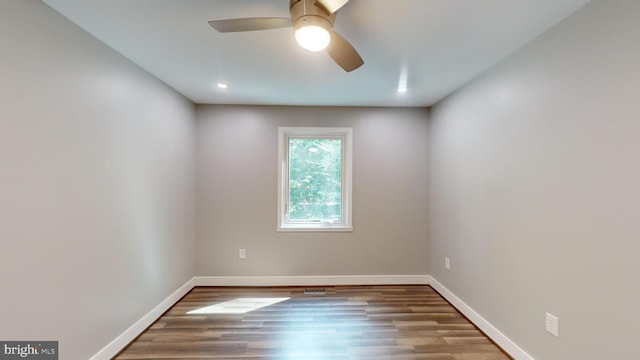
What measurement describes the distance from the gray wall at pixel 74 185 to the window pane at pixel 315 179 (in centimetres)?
158

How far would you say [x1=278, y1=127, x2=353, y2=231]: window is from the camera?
3.73 metres

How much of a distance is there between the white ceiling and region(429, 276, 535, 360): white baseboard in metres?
2.23

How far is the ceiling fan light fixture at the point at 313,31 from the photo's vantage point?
134 cm

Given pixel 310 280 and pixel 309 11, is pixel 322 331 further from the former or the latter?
pixel 309 11

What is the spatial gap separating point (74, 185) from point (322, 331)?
7.17ft

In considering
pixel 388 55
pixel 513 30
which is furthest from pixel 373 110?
pixel 513 30

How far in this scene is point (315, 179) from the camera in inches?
148

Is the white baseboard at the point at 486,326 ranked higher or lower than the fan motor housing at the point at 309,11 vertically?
lower

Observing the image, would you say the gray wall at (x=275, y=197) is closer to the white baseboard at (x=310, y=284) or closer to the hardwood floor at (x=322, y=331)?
the white baseboard at (x=310, y=284)

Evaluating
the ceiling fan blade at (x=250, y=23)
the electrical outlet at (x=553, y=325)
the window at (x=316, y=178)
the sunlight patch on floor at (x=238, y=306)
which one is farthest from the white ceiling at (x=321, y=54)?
the sunlight patch on floor at (x=238, y=306)

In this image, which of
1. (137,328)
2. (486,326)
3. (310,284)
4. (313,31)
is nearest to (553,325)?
(486,326)

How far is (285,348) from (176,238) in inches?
68.0

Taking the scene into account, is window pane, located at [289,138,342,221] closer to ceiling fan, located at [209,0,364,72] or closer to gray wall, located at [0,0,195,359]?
gray wall, located at [0,0,195,359]

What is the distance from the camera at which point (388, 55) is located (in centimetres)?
218
